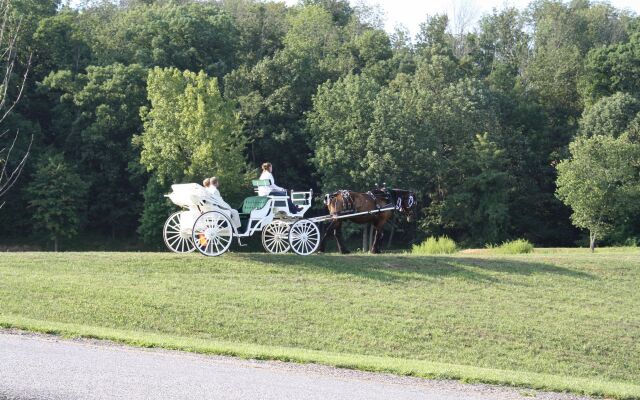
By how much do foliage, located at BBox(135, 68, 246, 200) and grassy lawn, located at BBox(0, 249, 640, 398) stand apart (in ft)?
71.5

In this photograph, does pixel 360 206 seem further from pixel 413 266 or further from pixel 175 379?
pixel 175 379

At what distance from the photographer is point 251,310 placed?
68.3 ft

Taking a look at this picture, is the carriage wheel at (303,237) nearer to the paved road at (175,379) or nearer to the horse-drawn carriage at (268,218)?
the horse-drawn carriage at (268,218)

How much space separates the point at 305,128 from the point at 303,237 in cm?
3199

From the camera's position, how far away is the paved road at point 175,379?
436 inches

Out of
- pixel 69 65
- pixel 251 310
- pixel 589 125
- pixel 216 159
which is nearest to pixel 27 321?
pixel 251 310

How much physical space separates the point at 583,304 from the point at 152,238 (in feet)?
108

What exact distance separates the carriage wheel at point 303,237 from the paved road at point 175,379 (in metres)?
10.2

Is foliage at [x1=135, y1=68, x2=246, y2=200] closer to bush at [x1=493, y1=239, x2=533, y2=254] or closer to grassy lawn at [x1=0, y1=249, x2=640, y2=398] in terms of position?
bush at [x1=493, y1=239, x2=533, y2=254]

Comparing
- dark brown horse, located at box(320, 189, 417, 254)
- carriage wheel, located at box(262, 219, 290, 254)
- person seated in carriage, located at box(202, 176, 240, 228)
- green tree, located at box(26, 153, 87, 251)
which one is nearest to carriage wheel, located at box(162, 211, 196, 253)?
person seated in carriage, located at box(202, 176, 240, 228)

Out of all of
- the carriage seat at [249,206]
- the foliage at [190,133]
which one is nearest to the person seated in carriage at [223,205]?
the carriage seat at [249,206]

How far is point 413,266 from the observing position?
81.9 ft

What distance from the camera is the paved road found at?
11.1m

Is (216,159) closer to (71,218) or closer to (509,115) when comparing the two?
(71,218)
